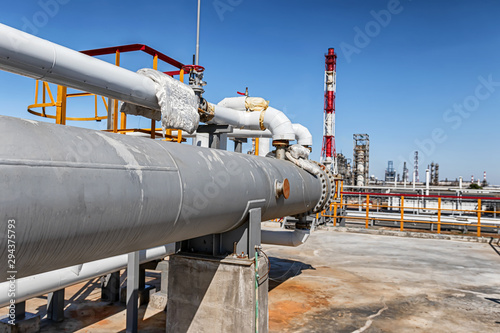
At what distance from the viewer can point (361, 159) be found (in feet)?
117

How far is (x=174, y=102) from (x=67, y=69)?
1108 mm

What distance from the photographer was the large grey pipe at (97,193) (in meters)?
1.74

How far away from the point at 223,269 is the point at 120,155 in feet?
6.61

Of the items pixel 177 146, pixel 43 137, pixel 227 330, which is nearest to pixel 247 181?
pixel 177 146

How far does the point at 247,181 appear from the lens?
3.69m

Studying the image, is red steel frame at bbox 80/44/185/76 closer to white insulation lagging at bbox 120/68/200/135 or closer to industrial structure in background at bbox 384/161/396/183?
white insulation lagging at bbox 120/68/200/135

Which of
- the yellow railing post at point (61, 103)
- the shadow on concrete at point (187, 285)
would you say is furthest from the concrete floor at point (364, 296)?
the yellow railing post at point (61, 103)

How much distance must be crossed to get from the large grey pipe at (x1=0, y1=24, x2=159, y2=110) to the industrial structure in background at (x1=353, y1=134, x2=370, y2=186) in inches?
1297

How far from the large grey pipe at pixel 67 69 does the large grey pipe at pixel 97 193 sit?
1.03 meters

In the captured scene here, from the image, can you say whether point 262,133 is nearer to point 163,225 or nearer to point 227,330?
point 227,330

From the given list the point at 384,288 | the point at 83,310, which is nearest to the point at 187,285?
the point at 83,310

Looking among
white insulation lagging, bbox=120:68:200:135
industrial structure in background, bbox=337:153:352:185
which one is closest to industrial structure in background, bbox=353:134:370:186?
industrial structure in background, bbox=337:153:352:185

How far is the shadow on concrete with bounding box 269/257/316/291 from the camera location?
304 inches

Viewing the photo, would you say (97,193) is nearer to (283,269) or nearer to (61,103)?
(61,103)
